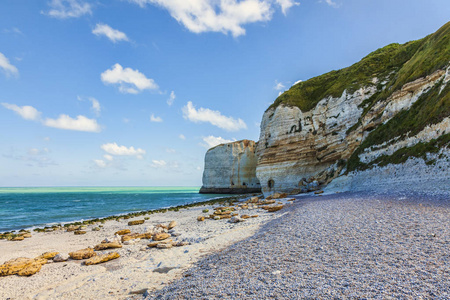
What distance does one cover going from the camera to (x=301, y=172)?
1660 inches

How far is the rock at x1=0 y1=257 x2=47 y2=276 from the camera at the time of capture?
324 inches

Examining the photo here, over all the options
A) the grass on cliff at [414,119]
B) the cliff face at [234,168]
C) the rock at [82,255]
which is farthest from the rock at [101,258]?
the cliff face at [234,168]

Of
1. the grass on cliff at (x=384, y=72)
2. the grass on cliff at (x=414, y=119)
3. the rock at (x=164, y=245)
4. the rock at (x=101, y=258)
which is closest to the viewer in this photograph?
the rock at (x=101, y=258)

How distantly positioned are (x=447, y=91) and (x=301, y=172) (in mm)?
25912

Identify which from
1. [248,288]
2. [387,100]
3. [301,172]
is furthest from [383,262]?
[301,172]

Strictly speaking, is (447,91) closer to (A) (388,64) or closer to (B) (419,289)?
(B) (419,289)

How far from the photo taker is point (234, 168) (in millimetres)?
75562

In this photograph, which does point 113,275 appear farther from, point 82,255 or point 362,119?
point 362,119

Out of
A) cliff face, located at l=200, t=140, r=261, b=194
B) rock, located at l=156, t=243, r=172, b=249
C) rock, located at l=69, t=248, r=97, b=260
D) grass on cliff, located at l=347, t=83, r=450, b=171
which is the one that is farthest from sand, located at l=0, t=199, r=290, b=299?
cliff face, located at l=200, t=140, r=261, b=194

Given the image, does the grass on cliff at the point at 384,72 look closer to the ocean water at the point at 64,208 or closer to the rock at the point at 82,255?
the rock at the point at 82,255

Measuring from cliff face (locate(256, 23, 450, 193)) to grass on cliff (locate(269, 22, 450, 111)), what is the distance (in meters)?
0.10

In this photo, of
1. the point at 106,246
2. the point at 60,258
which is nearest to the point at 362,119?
the point at 106,246

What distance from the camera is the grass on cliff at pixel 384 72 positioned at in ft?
82.2

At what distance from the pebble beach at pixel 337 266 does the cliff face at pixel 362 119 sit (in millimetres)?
12267
